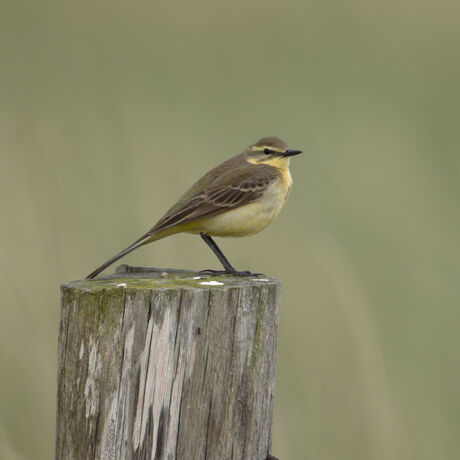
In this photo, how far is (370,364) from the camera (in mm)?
4266

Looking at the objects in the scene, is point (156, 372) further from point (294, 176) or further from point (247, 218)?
point (294, 176)

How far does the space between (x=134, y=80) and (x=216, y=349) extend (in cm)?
417

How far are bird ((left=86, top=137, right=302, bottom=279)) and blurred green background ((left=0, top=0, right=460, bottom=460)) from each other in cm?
21

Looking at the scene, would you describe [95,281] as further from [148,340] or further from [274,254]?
[274,254]

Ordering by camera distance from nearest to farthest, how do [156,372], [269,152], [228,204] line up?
1. [156,372]
2. [228,204]
3. [269,152]

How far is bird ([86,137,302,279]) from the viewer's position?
14.1 feet

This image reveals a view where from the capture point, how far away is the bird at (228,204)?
4299 millimetres

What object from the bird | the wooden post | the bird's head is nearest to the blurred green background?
the bird

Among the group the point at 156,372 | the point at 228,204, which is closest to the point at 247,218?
the point at 228,204

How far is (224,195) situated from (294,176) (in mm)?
1988

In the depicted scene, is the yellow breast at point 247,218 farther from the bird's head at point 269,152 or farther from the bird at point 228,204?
the bird's head at point 269,152

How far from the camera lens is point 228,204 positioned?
445cm

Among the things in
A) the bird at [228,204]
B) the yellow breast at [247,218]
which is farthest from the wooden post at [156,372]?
the yellow breast at [247,218]

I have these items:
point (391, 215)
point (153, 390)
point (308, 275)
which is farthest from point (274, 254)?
point (153, 390)
